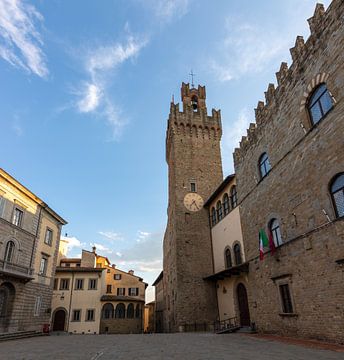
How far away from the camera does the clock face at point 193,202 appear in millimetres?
25453

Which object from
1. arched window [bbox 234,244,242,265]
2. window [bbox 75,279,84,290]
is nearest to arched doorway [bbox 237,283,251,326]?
arched window [bbox 234,244,242,265]

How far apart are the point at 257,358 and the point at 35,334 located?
692 inches

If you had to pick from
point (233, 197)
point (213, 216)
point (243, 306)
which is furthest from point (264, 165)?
point (213, 216)

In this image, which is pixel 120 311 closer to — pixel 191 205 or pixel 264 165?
pixel 191 205

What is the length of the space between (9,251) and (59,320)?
1276 centimetres

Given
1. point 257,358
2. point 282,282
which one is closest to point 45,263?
point 282,282

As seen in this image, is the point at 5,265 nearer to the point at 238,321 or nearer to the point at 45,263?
the point at 45,263

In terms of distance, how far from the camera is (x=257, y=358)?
24.5ft

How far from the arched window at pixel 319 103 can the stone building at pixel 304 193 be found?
0.13 ft

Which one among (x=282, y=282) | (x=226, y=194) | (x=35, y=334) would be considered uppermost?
(x=226, y=194)

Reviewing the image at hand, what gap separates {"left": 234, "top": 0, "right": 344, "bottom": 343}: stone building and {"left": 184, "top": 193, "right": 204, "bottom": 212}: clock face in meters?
9.39

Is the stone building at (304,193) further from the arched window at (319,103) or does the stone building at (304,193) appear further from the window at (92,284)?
the window at (92,284)

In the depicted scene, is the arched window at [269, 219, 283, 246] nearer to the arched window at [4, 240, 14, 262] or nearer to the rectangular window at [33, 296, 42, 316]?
the arched window at [4, 240, 14, 262]

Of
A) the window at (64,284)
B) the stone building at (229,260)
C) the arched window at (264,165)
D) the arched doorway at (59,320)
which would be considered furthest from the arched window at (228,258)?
the arched doorway at (59,320)
